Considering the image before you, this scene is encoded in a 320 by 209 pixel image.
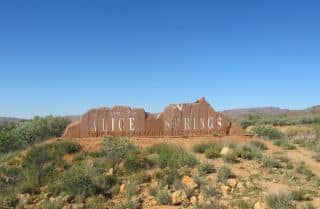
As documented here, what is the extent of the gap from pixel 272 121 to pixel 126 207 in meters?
32.1

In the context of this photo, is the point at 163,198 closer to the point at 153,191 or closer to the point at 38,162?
the point at 153,191

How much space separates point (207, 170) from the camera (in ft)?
48.6

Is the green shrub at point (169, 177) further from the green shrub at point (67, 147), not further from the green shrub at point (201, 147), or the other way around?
the green shrub at point (67, 147)

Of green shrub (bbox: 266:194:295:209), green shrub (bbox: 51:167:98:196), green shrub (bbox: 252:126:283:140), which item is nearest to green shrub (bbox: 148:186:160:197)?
green shrub (bbox: 51:167:98:196)

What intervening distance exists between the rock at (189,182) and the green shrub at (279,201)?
94.9 inches

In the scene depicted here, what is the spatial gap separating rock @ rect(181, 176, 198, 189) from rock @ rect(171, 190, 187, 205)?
0.57 meters

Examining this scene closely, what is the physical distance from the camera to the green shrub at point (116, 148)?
16.1m

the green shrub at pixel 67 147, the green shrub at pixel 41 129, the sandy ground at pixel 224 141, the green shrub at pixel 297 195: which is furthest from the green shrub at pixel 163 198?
the green shrub at pixel 41 129

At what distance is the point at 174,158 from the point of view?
1556cm

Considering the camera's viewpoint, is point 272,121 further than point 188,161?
Yes

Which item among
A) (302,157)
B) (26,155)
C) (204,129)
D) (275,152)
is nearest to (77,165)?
(26,155)

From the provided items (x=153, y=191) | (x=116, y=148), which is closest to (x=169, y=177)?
(x=153, y=191)

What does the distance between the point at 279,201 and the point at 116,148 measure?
7.14 meters

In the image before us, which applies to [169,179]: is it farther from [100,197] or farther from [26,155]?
[26,155]
